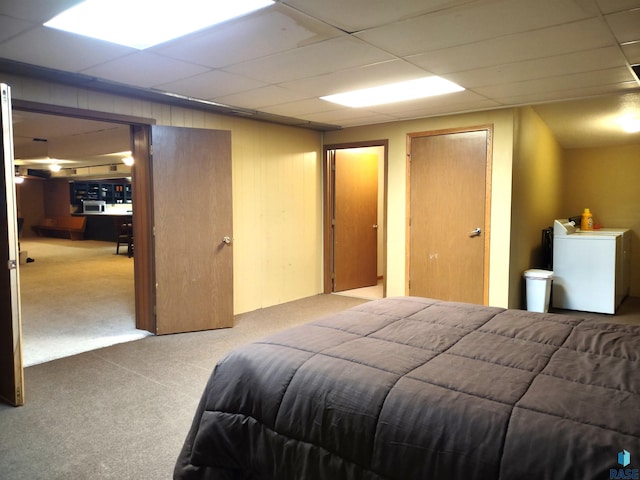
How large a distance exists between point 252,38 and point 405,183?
3.35m

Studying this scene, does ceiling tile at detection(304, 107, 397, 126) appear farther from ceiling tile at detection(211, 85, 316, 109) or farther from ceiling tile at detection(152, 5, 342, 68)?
ceiling tile at detection(152, 5, 342, 68)

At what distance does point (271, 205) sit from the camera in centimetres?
577

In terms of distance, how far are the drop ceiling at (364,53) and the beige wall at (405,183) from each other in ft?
1.44

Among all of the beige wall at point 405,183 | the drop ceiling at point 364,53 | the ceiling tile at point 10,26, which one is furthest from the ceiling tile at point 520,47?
the ceiling tile at point 10,26

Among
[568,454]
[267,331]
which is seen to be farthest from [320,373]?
[267,331]

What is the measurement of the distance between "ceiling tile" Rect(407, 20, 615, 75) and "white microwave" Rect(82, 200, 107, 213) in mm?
14770

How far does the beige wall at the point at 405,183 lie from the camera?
493 cm

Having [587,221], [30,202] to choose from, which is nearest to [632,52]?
[587,221]

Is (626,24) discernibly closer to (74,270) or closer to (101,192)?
(74,270)

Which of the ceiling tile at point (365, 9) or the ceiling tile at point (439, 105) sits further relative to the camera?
the ceiling tile at point (439, 105)

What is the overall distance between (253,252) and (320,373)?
385 cm

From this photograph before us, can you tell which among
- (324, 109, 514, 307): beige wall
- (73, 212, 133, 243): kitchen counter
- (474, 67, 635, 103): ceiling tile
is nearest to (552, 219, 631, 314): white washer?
(324, 109, 514, 307): beige wall

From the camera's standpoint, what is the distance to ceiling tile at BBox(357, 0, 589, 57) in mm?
2312

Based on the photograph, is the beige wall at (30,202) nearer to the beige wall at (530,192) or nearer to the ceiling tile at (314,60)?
the ceiling tile at (314,60)
